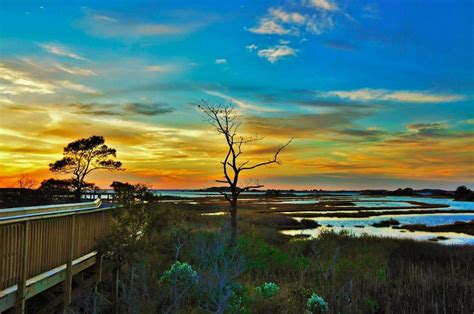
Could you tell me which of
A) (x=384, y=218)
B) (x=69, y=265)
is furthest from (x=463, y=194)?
(x=69, y=265)

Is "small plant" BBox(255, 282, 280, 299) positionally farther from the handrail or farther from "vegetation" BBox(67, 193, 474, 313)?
the handrail

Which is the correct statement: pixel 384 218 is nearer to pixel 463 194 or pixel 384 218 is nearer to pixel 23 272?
pixel 23 272

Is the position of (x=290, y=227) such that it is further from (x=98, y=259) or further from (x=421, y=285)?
(x=98, y=259)

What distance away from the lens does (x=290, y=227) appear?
47.5 meters

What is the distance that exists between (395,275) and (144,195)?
10.5 m

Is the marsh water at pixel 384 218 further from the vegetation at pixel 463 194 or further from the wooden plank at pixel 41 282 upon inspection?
the vegetation at pixel 463 194

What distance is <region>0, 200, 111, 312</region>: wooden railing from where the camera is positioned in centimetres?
719

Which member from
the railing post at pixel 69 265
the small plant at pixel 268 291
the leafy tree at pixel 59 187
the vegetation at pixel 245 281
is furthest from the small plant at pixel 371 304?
the leafy tree at pixel 59 187

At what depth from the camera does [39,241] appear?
8.41 metres

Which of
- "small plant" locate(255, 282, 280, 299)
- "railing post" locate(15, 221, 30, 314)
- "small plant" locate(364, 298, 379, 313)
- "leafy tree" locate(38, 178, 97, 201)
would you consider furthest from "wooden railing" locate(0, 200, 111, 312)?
"leafy tree" locate(38, 178, 97, 201)

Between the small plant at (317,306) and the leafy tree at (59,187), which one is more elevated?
the leafy tree at (59,187)

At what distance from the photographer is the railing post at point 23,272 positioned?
7.45m

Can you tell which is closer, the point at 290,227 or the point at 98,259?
the point at 98,259

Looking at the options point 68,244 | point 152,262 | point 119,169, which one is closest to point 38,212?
point 68,244
